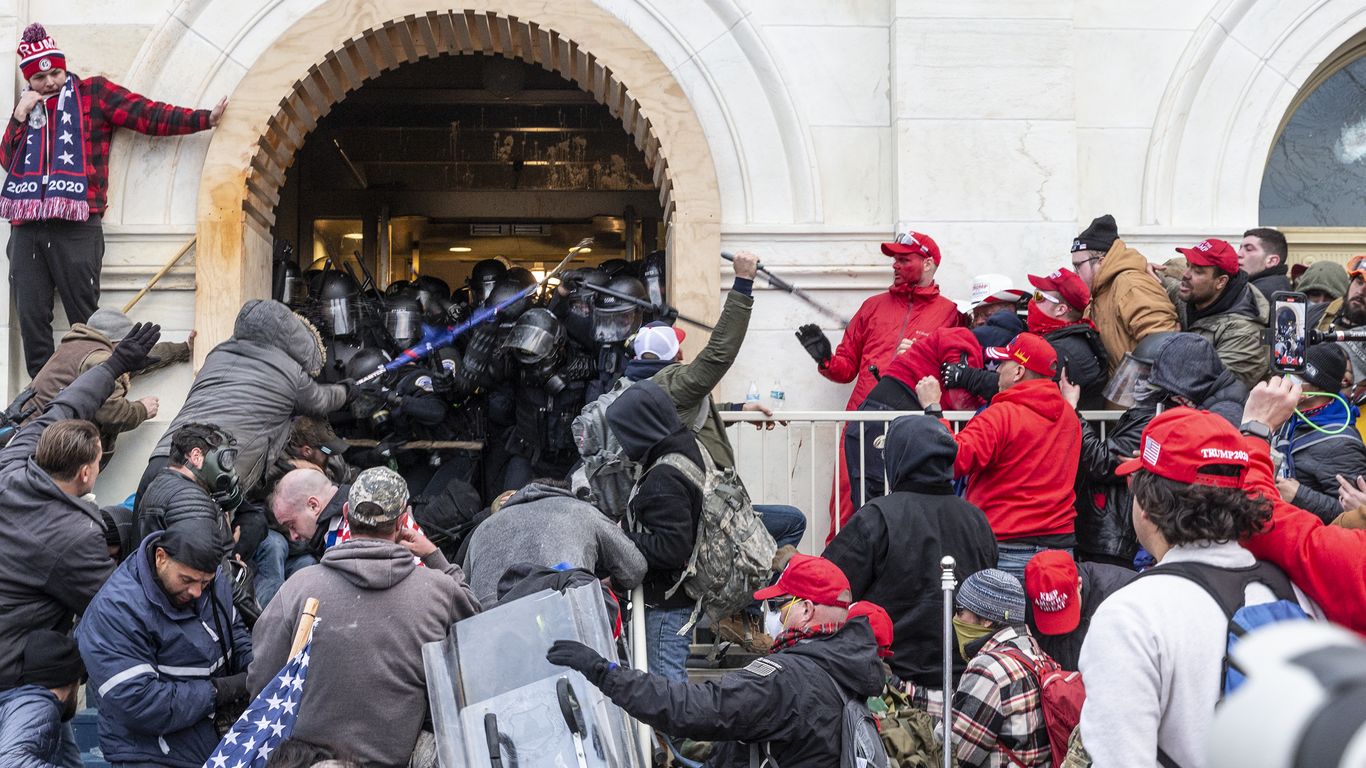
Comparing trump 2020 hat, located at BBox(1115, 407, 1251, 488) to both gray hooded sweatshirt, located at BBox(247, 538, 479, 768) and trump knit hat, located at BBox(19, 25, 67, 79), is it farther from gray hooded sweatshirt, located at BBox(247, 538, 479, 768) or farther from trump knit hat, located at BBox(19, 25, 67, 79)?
trump knit hat, located at BBox(19, 25, 67, 79)

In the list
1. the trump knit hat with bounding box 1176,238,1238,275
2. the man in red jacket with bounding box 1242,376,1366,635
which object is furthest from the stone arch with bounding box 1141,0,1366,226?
the man in red jacket with bounding box 1242,376,1366,635

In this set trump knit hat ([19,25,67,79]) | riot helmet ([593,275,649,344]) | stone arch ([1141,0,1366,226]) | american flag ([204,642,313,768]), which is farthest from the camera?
stone arch ([1141,0,1366,226])

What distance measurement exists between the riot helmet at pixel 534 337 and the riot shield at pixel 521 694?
449 cm

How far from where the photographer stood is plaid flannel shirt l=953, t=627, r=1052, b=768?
15.0 feet

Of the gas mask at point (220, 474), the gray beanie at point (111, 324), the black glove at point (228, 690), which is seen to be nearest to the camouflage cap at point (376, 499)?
the black glove at point (228, 690)

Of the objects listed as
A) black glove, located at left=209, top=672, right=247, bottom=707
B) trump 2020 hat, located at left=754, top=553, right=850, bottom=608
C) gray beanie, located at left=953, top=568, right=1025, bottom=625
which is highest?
trump 2020 hat, located at left=754, top=553, right=850, bottom=608

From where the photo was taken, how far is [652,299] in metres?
9.62

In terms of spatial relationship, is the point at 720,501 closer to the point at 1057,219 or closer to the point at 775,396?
the point at 775,396

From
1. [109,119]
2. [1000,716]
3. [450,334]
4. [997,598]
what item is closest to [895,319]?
[450,334]

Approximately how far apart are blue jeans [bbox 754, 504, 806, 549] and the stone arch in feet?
10.9

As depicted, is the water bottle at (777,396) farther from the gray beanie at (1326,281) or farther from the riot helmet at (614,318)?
the gray beanie at (1326,281)

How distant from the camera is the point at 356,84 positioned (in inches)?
375

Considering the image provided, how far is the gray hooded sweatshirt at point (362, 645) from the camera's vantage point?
4688 mm

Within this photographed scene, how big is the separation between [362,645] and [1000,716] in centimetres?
207
